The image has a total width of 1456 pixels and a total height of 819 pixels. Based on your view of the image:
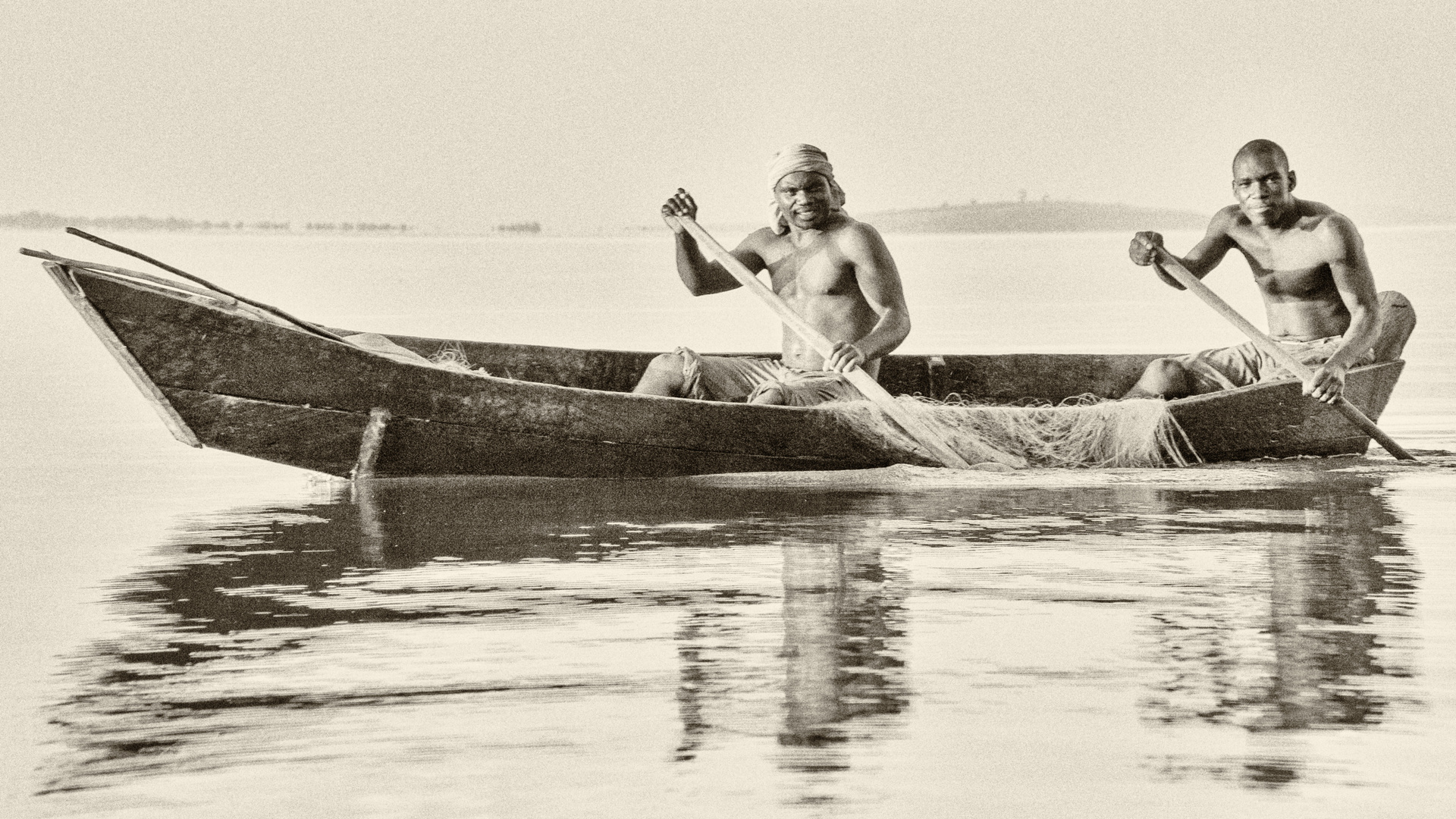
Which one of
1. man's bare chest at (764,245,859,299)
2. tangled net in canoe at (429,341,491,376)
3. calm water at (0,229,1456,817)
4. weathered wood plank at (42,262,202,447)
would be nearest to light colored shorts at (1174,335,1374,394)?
calm water at (0,229,1456,817)

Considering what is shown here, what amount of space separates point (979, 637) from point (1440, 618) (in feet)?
3.46

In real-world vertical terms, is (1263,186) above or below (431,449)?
above

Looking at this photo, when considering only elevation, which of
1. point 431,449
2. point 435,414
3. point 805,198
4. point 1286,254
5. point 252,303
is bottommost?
point 431,449

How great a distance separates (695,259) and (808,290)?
0.49 meters

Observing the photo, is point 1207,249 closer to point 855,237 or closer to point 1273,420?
point 1273,420

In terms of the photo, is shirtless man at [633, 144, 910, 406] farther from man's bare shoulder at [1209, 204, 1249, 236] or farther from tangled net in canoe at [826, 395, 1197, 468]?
man's bare shoulder at [1209, 204, 1249, 236]

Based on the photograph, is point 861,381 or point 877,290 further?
point 877,290

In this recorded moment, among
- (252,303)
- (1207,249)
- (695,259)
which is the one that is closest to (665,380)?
(695,259)

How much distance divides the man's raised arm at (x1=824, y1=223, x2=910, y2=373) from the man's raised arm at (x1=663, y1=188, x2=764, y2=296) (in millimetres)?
449

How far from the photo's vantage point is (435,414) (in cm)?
704

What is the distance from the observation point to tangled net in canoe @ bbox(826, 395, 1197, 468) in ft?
24.3

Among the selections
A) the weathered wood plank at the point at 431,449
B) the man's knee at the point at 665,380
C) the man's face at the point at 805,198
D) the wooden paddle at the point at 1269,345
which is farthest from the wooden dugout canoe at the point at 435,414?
the man's face at the point at 805,198

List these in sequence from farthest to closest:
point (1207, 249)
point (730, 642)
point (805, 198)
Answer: point (1207, 249)
point (805, 198)
point (730, 642)

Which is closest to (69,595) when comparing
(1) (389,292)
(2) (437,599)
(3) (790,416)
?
(2) (437,599)
